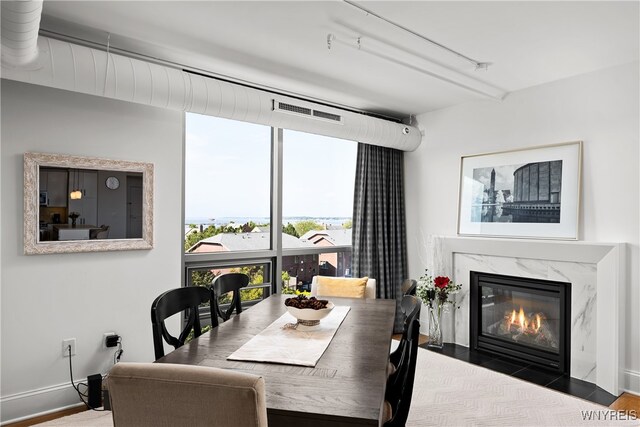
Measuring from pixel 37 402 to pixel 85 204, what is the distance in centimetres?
139

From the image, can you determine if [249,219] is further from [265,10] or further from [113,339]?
[265,10]

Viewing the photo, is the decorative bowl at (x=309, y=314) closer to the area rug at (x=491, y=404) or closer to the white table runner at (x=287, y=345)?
the white table runner at (x=287, y=345)

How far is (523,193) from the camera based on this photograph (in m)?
3.72

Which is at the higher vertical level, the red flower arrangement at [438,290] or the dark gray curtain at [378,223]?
the dark gray curtain at [378,223]

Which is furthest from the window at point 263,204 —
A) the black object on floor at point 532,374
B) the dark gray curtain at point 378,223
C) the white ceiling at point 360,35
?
the black object on floor at point 532,374

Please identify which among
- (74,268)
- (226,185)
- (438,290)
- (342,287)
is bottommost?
(438,290)

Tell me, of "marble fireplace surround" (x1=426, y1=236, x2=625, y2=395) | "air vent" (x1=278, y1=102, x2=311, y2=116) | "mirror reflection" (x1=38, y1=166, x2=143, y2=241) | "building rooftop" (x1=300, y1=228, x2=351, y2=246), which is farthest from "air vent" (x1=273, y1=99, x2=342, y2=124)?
"marble fireplace surround" (x1=426, y1=236, x2=625, y2=395)

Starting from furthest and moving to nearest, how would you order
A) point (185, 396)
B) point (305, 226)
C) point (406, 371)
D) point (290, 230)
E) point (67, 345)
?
point (305, 226) < point (290, 230) < point (67, 345) < point (406, 371) < point (185, 396)

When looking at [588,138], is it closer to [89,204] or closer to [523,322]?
[523,322]

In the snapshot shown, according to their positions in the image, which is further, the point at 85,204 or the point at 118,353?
the point at 118,353

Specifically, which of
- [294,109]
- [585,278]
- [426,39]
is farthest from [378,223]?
[426,39]

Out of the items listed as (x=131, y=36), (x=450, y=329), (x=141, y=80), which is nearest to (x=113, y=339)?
(x=141, y=80)

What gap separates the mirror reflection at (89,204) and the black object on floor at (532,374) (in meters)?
3.15

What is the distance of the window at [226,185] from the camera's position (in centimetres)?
365
